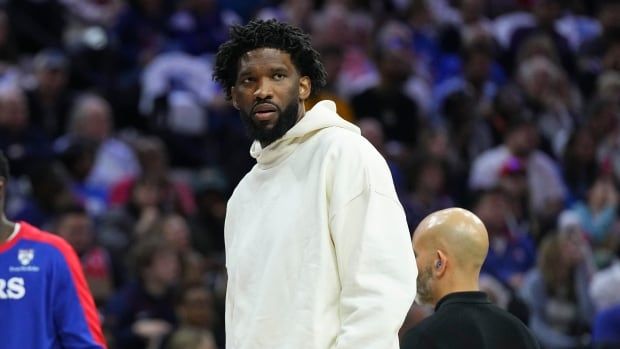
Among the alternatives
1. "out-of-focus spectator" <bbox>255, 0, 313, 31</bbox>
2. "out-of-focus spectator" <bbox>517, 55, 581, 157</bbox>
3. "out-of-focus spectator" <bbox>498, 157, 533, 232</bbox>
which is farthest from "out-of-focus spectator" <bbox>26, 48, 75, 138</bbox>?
"out-of-focus spectator" <bbox>517, 55, 581, 157</bbox>

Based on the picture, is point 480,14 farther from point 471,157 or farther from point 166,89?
point 166,89

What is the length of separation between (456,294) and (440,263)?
0.13m

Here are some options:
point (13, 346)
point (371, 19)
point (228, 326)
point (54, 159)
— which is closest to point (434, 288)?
point (228, 326)

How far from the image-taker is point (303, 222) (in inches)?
165

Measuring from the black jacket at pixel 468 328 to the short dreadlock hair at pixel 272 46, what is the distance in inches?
36.1

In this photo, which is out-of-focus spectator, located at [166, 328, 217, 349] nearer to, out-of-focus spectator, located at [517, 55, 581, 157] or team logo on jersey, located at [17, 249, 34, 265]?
team logo on jersey, located at [17, 249, 34, 265]

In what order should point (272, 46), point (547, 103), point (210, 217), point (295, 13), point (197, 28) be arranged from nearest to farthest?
point (272, 46), point (210, 217), point (197, 28), point (547, 103), point (295, 13)

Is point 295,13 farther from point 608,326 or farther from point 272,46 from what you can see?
point 272,46

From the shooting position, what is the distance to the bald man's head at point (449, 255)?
4.83m

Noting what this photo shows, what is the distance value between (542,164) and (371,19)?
3207 mm

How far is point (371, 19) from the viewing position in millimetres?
14672

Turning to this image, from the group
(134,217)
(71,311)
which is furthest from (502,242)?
(71,311)

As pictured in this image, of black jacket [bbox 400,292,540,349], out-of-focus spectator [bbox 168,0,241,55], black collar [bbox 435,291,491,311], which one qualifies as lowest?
black jacket [bbox 400,292,540,349]

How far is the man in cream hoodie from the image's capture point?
13.2 feet
